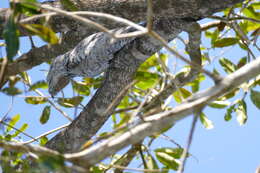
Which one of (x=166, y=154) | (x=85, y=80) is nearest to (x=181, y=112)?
(x=166, y=154)

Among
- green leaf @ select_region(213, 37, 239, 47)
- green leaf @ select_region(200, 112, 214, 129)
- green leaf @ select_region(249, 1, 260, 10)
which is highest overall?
green leaf @ select_region(249, 1, 260, 10)

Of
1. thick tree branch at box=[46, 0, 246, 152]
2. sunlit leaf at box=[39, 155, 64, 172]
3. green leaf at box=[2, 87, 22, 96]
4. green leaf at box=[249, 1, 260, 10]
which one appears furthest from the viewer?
green leaf at box=[249, 1, 260, 10]

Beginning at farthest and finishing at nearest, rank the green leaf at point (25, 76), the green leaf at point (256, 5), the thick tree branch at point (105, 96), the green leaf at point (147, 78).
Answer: the green leaf at point (25, 76), the green leaf at point (147, 78), the green leaf at point (256, 5), the thick tree branch at point (105, 96)

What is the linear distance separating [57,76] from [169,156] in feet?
2.17

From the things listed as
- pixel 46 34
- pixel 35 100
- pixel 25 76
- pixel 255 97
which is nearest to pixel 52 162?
pixel 46 34

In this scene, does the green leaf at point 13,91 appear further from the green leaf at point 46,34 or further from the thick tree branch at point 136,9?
the thick tree branch at point 136,9

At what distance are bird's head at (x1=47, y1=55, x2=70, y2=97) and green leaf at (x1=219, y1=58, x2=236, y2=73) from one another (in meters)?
0.79

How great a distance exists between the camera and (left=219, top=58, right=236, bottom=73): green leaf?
1.95m

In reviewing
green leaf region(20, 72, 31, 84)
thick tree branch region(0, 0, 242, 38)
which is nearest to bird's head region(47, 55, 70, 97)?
green leaf region(20, 72, 31, 84)

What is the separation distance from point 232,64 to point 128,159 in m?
0.71

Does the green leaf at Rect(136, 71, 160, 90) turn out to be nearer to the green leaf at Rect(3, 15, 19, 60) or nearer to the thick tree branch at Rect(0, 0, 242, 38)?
the thick tree branch at Rect(0, 0, 242, 38)

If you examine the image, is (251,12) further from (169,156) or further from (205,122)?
(169,156)

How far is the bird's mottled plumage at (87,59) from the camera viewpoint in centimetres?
170

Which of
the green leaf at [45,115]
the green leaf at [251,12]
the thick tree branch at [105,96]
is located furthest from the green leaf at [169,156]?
the green leaf at [251,12]
